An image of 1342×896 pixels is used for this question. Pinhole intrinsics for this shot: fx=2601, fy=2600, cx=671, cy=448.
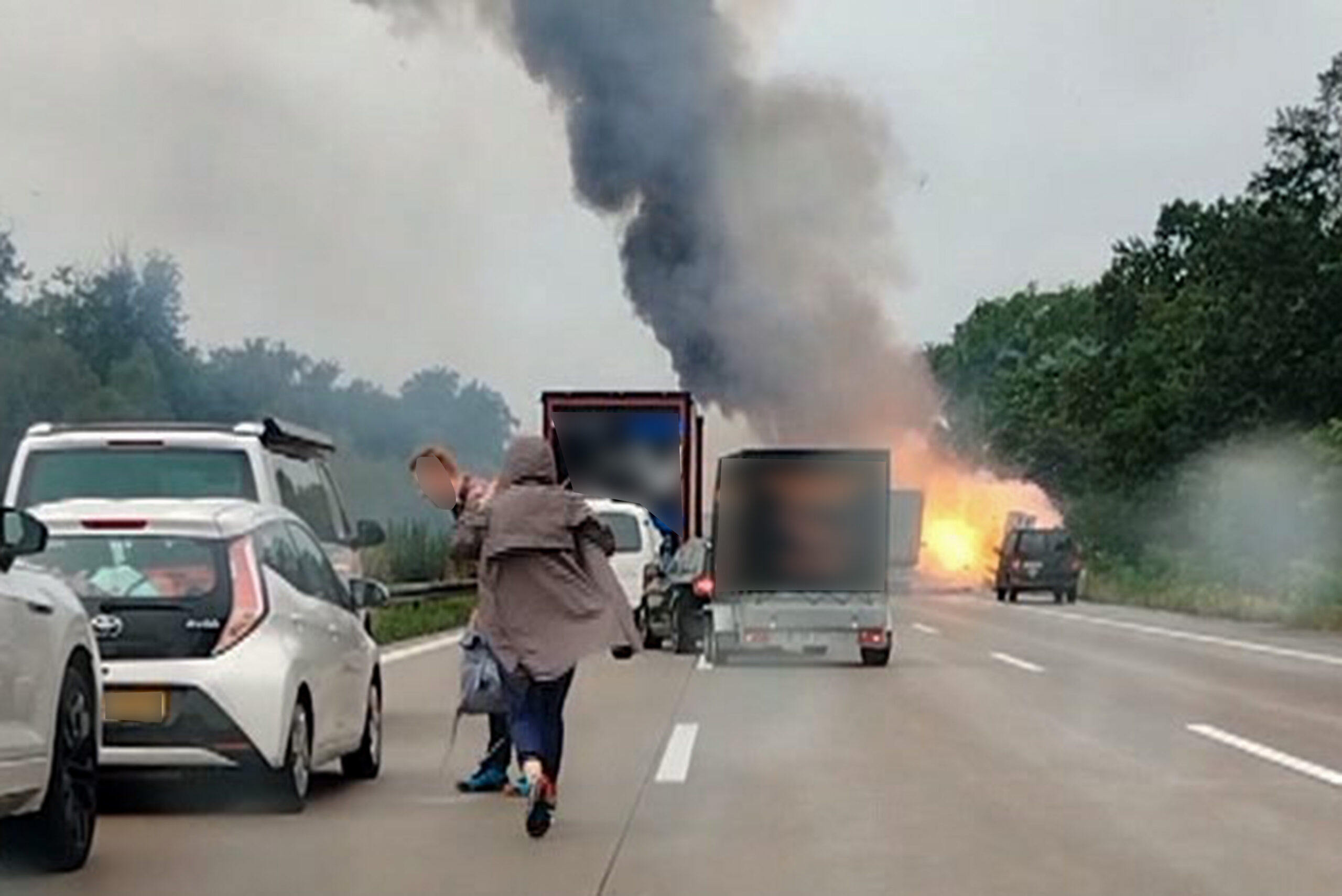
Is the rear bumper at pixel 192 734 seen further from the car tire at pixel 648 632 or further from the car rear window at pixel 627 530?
the car rear window at pixel 627 530

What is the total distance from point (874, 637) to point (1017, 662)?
1.80 meters

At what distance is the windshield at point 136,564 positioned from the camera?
13.2 m

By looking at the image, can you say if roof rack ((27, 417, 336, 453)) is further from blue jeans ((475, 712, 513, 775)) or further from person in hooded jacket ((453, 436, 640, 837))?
person in hooded jacket ((453, 436, 640, 837))

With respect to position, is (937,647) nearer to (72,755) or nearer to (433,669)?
(433,669)

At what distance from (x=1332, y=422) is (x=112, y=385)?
24.7 metres

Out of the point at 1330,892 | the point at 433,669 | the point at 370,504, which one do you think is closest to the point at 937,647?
the point at 433,669

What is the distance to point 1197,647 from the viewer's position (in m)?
34.2

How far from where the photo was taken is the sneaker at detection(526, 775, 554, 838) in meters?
12.3

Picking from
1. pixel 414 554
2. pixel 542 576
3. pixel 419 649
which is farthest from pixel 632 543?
pixel 542 576

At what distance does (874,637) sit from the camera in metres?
28.3

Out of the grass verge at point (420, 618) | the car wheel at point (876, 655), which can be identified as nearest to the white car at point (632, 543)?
the grass verge at point (420, 618)

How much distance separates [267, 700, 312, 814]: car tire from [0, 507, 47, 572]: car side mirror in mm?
2860

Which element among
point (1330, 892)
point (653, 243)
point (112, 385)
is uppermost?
point (653, 243)

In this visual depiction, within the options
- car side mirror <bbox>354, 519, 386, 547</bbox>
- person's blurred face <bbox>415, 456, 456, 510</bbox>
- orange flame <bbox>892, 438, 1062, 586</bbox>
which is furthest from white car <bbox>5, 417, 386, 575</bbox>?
orange flame <bbox>892, 438, 1062, 586</bbox>
